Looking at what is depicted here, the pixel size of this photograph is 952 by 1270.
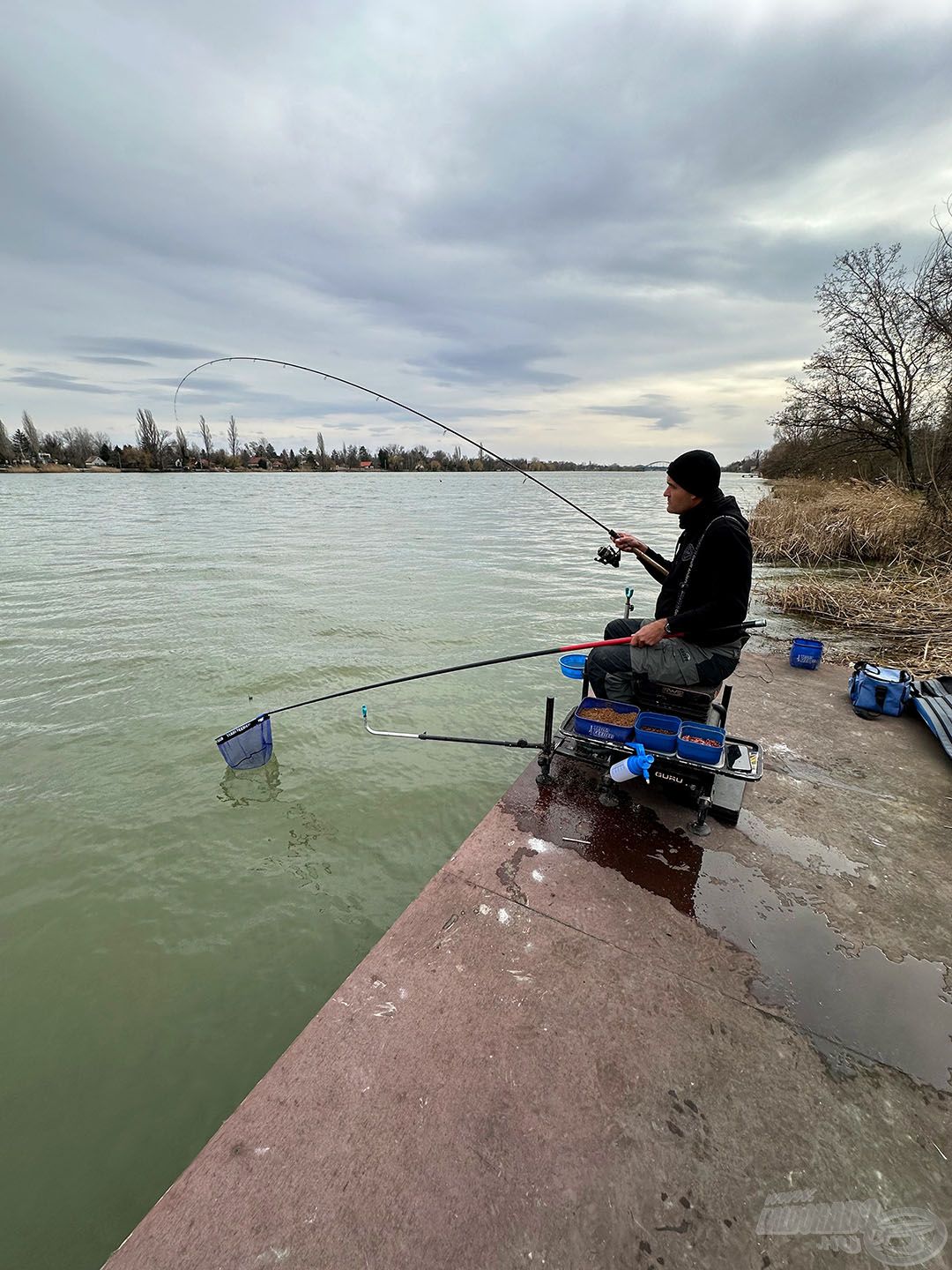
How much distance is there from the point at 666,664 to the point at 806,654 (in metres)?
3.33

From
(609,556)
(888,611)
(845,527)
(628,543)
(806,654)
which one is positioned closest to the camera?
(628,543)

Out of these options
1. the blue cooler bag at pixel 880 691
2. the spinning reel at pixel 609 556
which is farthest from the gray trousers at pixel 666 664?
the blue cooler bag at pixel 880 691

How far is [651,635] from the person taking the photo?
10.4 ft

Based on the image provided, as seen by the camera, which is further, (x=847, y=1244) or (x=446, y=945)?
(x=446, y=945)

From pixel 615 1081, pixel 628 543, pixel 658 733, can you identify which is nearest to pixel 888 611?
pixel 628 543

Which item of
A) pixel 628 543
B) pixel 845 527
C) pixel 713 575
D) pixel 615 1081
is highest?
pixel 845 527

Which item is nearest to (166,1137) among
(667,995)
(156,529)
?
(667,995)

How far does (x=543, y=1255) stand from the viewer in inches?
53.6

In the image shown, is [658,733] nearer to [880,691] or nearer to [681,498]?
[681,498]

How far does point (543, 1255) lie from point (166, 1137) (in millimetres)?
1742

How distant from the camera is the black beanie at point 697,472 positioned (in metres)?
3.16

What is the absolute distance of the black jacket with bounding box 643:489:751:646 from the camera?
9.83 ft

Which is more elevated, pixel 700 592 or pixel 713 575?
pixel 713 575

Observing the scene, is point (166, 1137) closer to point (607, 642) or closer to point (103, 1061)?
point (103, 1061)
